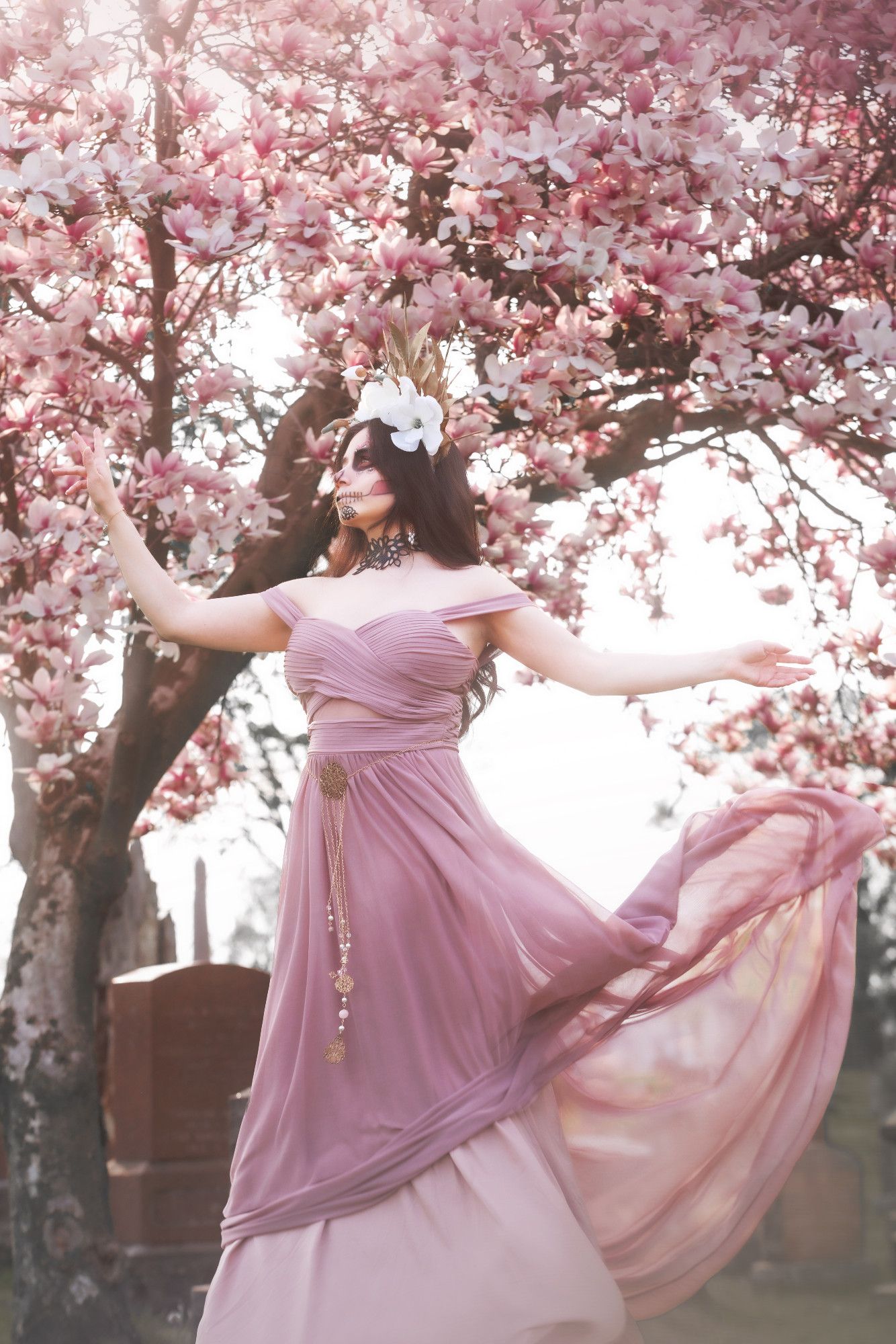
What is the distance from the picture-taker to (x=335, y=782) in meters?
3.26

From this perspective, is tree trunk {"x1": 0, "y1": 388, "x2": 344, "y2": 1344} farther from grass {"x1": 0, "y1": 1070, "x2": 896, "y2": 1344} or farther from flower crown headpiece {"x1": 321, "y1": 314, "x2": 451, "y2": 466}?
flower crown headpiece {"x1": 321, "y1": 314, "x2": 451, "y2": 466}

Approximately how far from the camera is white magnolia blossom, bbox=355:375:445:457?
3465mm

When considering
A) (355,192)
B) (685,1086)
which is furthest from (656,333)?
(685,1086)

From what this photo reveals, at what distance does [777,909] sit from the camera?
3455 millimetres

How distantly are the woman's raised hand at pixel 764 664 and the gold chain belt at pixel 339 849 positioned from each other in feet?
2.29

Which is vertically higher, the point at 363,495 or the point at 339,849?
the point at 363,495

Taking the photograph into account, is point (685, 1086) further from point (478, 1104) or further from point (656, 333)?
point (656, 333)

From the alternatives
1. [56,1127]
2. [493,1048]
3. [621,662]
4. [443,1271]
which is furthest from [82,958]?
[621,662]

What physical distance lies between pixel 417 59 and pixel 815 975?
111 inches

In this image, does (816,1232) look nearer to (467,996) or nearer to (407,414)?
(467,996)

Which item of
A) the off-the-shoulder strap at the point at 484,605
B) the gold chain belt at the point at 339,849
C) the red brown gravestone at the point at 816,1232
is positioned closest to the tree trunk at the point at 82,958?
the off-the-shoulder strap at the point at 484,605

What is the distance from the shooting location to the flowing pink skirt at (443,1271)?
9.48 feet

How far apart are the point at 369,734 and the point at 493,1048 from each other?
736 mm

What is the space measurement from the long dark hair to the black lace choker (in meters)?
0.02
